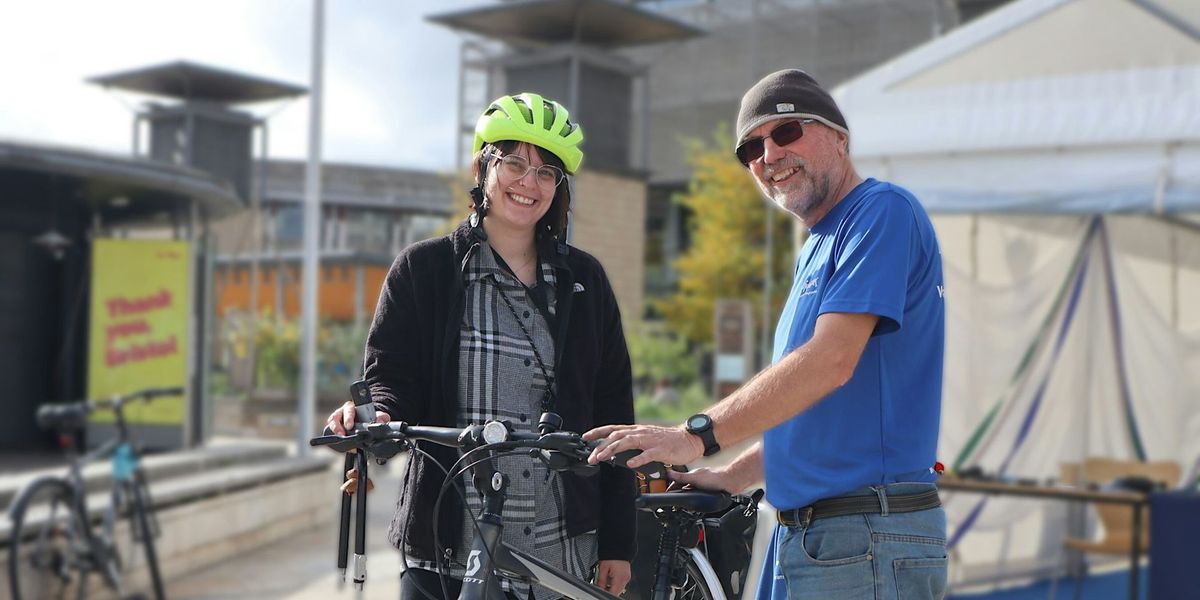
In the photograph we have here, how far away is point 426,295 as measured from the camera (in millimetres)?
2883

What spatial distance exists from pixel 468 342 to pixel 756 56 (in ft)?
132

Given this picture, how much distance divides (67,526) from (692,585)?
5731 mm

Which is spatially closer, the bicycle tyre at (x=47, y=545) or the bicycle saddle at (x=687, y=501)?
the bicycle saddle at (x=687, y=501)

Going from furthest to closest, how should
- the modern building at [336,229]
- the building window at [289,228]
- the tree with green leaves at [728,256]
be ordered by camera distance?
the building window at [289,228] → the modern building at [336,229] → the tree with green leaves at [728,256]

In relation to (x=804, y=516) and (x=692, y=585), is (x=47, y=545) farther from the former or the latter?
(x=804, y=516)

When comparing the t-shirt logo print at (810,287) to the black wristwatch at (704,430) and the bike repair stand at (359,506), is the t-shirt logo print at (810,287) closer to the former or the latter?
the black wristwatch at (704,430)

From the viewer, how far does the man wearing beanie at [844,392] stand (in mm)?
2518

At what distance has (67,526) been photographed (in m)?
7.85

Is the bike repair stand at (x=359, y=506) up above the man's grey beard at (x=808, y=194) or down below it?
below

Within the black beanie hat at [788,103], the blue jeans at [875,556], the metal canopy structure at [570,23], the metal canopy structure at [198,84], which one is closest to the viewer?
the blue jeans at [875,556]

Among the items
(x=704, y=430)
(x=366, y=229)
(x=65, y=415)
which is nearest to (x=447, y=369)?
(x=704, y=430)

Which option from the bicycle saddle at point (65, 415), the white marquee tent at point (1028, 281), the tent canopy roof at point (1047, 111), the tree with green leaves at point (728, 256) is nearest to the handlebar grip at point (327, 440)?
the tent canopy roof at point (1047, 111)

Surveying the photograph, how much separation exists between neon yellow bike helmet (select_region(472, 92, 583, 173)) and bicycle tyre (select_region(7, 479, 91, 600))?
18.1ft

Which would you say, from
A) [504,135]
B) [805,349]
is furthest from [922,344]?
[504,135]
